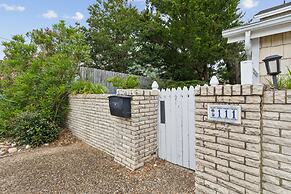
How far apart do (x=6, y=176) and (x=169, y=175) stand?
2771 mm

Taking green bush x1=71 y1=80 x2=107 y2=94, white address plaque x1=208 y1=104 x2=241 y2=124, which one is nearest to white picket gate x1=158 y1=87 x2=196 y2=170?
Result: white address plaque x1=208 y1=104 x2=241 y2=124

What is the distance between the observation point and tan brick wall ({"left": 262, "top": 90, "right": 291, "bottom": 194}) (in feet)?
5.59

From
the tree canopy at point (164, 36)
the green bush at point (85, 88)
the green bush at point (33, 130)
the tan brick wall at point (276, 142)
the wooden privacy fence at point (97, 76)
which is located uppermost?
the tree canopy at point (164, 36)

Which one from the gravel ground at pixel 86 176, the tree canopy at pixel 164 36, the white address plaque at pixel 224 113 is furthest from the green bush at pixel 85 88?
the tree canopy at pixel 164 36

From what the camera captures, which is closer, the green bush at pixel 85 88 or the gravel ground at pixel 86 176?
the gravel ground at pixel 86 176

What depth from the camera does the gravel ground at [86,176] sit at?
2.96 m

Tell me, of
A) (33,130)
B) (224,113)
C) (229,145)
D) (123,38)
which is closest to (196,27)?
(123,38)

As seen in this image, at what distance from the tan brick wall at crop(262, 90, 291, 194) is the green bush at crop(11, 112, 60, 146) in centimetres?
528

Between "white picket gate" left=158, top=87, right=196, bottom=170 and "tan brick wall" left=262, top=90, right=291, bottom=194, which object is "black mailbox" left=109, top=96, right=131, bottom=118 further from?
"tan brick wall" left=262, top=90, right=291, bottom=194

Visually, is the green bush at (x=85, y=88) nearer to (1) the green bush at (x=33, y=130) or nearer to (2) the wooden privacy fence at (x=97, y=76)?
(2) the wooden privacy fence at (x=97, y=76)

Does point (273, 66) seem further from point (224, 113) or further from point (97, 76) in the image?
point (97, 76)

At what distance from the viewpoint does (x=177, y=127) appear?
3.45 m

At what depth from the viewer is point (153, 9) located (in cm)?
1148

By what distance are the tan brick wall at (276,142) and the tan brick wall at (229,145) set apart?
0.06 m
